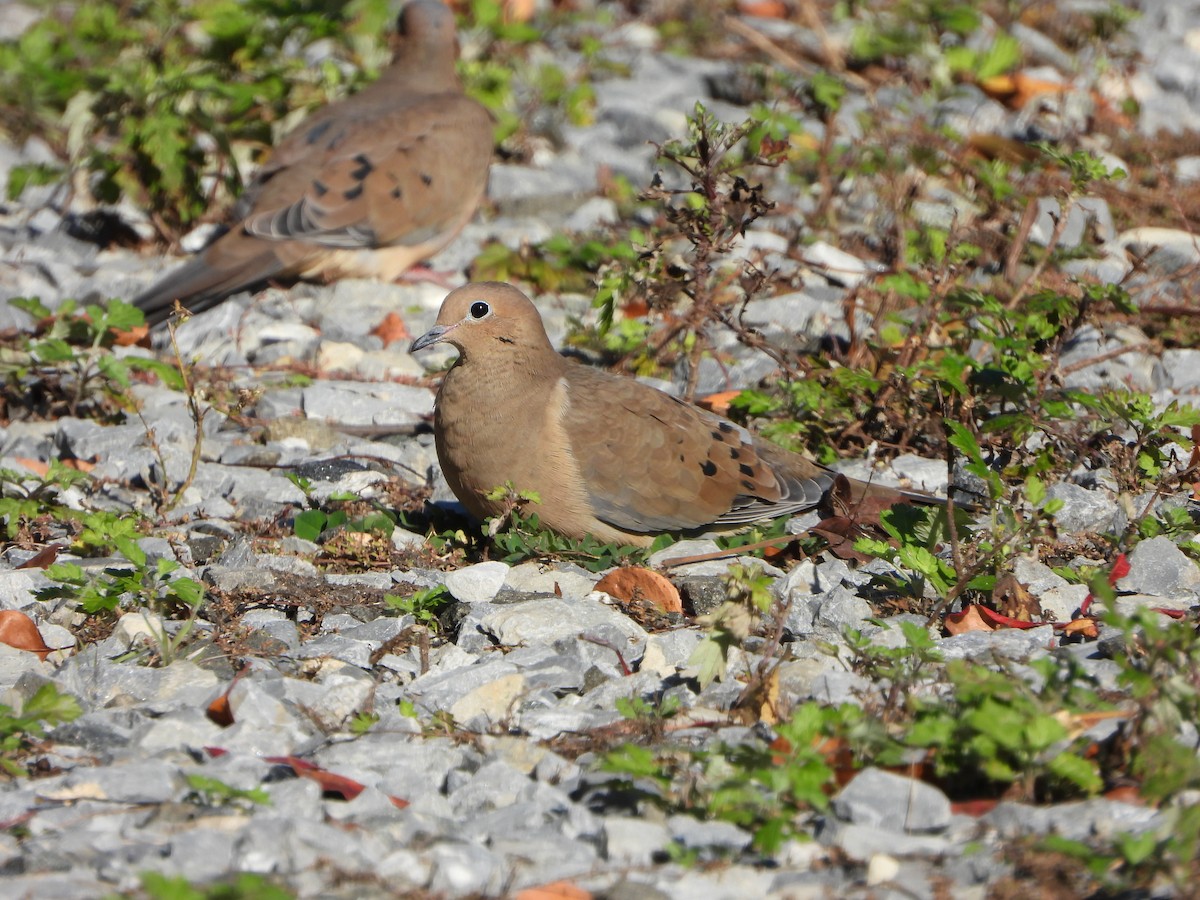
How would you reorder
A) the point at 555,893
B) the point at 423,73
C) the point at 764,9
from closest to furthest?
the point at 555,893 < the point at 423,73 < the point at 764,9

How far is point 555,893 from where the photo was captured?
104 inches

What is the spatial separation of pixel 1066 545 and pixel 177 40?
6109 millimetres

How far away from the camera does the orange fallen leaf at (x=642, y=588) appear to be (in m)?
4.11

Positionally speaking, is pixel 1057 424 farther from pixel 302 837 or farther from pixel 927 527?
pixel 302 837

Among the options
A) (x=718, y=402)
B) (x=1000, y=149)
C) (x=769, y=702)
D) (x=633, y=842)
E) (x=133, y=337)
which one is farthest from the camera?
(x=1000, y=149)

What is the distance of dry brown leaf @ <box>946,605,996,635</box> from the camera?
3.93 metres

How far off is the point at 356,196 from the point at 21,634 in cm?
375

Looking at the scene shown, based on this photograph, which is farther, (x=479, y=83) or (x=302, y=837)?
(x=479, y=83)

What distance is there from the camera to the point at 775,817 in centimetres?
280

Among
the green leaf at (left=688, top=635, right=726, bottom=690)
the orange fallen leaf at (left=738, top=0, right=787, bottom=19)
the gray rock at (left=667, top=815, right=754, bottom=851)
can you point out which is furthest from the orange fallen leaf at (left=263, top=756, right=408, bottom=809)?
the orange fallen leaf at (left=738, top=0, right=787, bottom=19)

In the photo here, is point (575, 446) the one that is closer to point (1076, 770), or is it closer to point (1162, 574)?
point (1162, 574)

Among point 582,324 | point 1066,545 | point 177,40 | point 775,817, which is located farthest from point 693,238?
point 177,40

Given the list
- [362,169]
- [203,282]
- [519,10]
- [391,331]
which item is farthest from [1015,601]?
[519,10]

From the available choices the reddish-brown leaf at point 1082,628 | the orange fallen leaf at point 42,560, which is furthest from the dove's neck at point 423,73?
→ the reddish-brown leaf at point 1082,628
